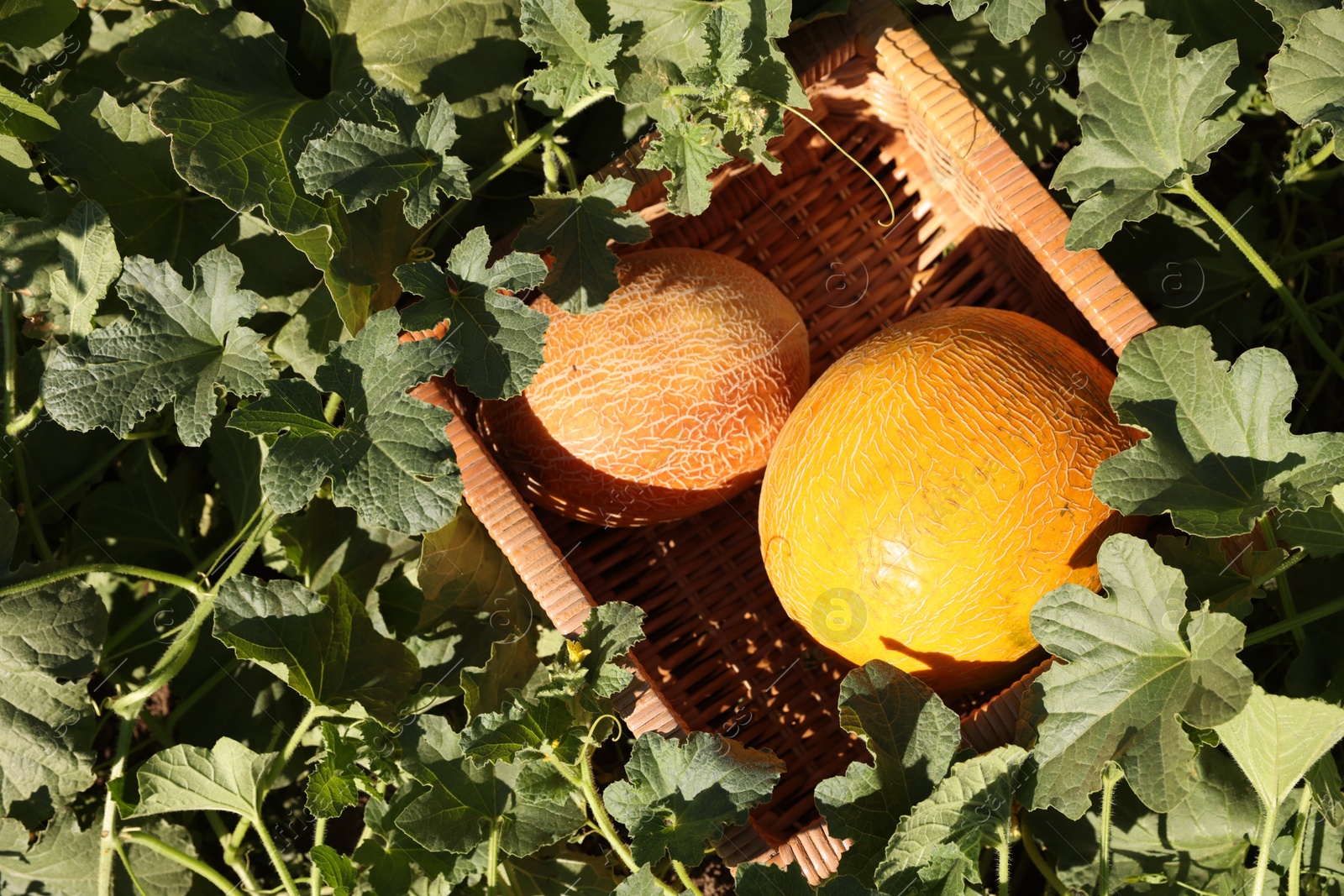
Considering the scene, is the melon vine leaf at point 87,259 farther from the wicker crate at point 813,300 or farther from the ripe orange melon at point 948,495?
the ripe orange melon at point 948,495

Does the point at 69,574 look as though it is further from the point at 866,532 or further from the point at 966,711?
the point at 966,711

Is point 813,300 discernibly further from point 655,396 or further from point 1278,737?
point 1278,737

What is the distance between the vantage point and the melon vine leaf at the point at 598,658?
1743mm

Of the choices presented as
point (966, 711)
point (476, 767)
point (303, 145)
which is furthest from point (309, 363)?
point (966, 711)

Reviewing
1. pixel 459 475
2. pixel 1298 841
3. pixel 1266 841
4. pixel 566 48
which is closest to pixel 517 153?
pixel 566 48

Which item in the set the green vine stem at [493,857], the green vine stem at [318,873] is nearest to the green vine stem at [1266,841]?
the green vine stem at [493,857]

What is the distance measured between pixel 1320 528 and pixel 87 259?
87.1 inches

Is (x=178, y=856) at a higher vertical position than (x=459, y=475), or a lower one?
lower

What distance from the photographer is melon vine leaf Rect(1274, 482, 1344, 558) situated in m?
1.64

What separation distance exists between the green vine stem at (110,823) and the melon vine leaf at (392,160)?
3.67ft

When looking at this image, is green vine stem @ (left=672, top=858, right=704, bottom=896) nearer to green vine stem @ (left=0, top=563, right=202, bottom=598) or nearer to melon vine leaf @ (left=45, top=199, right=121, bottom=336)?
green vine stem @ (left=0, top=563, right=202, bottom=598)

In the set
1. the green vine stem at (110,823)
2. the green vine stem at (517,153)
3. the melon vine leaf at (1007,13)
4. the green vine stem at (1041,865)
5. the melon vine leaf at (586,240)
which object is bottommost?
the green vine stem at (1041,865)

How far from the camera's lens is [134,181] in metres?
2.04

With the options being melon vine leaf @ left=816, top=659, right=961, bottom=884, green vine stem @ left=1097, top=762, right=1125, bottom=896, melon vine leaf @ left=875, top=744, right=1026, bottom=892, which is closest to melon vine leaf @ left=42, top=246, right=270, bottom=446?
melon vine leaf @ left=816, top=659, right=961, bottom=884
